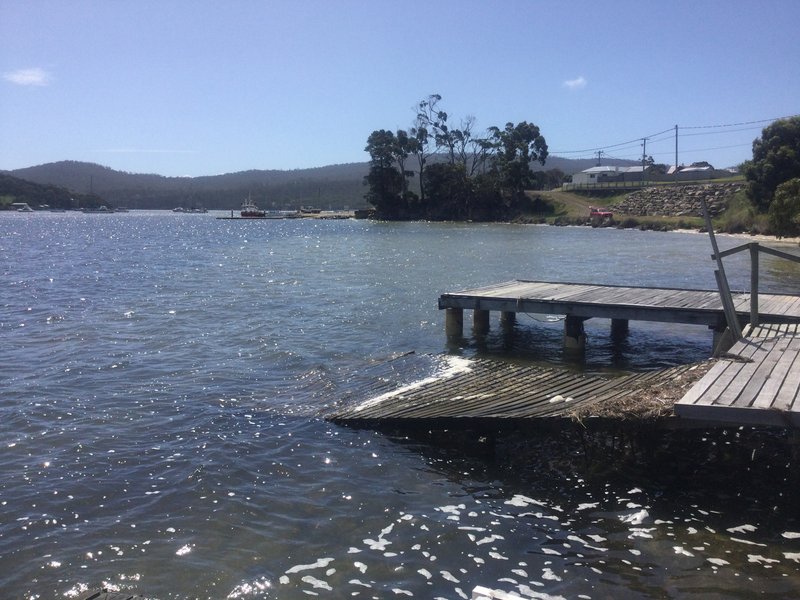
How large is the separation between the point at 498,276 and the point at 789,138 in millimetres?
45784

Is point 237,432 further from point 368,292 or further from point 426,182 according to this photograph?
point 426,182

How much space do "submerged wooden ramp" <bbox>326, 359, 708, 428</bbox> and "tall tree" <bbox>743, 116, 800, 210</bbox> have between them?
183ft

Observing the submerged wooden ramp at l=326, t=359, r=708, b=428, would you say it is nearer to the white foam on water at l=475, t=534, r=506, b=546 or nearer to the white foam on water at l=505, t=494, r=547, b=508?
the white foam on water at l=505, t=494, r=547, b=508

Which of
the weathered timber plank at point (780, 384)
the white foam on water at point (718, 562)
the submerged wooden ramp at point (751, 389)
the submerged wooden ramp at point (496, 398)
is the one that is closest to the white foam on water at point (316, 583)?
the submerged wooden ramp at point (496, 398)

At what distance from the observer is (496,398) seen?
10531 mm

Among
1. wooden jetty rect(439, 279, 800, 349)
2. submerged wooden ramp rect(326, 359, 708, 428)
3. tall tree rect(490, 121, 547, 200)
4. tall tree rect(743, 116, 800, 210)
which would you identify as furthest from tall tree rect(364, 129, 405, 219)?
submerged wooden ramp rect(326, 359, 708, 428)

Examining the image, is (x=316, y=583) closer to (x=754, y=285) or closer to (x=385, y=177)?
(x=754, y=285)

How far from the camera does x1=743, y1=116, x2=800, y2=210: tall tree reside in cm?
6062

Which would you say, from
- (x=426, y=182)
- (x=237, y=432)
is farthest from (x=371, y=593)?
(x=426, y=182)

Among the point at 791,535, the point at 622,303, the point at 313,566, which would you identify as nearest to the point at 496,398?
the point at 791,535

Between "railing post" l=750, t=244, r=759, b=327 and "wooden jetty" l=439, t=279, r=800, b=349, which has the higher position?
"railing post" l=750, t=244, r=759, b=327

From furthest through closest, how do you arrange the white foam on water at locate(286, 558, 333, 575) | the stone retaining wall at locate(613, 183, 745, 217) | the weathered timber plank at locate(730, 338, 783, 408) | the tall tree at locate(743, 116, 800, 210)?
the stone retaining wall at locate(613, 183, 745, 217), the tall tree at locate(743, 116, 800, 210), the weathered timber plank at locate(730, 338, 783, 408), the white foam on water at locate(286, 558, 333, 575)

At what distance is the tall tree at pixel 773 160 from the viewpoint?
199 feet

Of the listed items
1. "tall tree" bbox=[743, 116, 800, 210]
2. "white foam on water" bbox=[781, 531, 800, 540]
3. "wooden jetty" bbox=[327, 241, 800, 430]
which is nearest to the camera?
"white foam on water" bbox=[781, 531, 800, 540]
